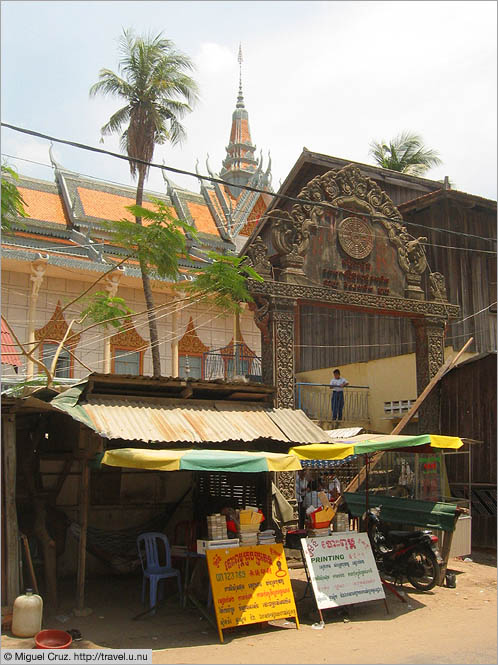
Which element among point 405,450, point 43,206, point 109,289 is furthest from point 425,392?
point 43,206

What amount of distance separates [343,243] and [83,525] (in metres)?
7.81

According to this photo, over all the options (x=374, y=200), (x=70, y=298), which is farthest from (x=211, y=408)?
(x=70, y=298)

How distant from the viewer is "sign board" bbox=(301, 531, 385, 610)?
27.1 feet

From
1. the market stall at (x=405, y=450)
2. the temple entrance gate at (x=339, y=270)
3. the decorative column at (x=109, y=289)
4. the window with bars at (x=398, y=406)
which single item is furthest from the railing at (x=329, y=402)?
the market stall at (x=405, y=450)

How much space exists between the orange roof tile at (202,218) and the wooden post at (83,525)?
18.0m

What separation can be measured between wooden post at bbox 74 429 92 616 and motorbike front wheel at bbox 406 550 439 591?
4670 millimetres

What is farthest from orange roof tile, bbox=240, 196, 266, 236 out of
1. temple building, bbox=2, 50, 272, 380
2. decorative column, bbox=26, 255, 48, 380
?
decorative column, bbox=26, 255, 48, 380

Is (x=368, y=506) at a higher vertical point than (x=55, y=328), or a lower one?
lower

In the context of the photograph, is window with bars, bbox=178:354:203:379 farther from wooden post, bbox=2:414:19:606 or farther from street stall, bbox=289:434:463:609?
wooden post, bbox=2:414:19:606

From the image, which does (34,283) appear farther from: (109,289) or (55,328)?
(109,289)

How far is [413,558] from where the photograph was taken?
9.98 metres

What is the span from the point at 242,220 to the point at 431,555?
18.8 metres

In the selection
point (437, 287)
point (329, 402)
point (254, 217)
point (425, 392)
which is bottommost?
point (329, 402)

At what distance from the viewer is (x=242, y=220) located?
87.6 ft
